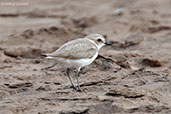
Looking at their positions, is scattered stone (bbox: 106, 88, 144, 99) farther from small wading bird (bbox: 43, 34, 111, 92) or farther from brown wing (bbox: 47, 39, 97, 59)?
brown wing (bbox: 47, 39, 97, 59)

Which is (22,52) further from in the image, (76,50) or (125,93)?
(125,93)

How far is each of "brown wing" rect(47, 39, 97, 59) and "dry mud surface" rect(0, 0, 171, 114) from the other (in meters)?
0.48

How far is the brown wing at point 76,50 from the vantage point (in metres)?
5.40

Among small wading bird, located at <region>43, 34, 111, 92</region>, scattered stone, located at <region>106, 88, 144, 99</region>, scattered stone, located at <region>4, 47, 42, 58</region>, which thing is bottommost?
scattered stone, located at <region>4, 47, 42, 58</region>

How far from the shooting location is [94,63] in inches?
263

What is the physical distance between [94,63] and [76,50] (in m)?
1.22

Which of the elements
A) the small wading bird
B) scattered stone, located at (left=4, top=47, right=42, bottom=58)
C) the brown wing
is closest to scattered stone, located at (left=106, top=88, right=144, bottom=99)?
the small wading bird

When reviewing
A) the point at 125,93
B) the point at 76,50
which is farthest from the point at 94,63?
the point at 125,93

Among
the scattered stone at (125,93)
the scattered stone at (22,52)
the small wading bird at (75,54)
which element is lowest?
the scattered stone at (22,52)

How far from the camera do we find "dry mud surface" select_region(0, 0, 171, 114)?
4.67m

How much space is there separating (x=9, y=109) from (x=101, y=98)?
3.80 ft

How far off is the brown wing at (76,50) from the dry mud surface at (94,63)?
48 centimetres

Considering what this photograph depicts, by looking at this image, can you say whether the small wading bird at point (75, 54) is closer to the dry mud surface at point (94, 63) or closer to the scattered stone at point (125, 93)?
the dry mud surface at point (94, 63)

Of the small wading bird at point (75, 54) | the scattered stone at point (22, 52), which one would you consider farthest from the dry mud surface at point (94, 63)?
the small wading bird at point (75, 54)
